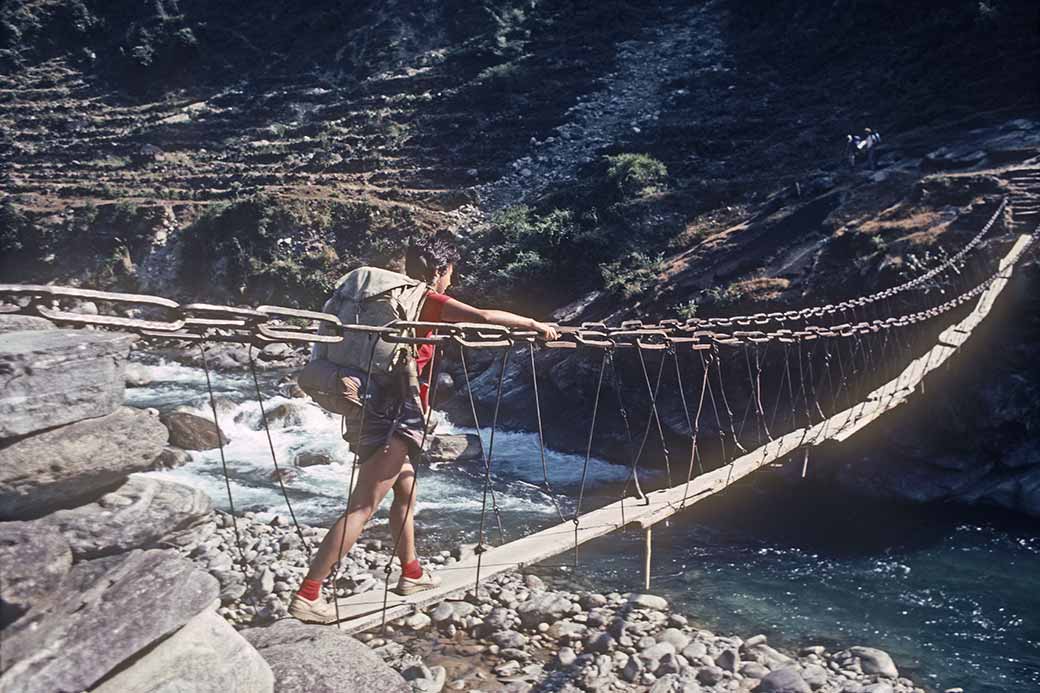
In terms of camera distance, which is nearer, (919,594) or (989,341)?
(919,594)

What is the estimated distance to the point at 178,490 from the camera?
3.40 m

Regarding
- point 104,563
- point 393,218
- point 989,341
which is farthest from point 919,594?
Answer: point 393,218

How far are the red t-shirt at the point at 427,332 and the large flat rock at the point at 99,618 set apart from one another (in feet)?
3.43

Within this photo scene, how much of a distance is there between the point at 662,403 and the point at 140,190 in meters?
20.1

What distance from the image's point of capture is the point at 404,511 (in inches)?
124

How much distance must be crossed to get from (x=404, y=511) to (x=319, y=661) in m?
0.78

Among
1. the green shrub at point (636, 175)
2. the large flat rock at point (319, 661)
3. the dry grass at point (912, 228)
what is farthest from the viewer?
the green shrub at point (636, 175)

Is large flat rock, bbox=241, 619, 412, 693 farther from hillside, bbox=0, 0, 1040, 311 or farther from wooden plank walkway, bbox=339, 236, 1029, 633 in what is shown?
hillside, bbox=0, 0, 1040, 311

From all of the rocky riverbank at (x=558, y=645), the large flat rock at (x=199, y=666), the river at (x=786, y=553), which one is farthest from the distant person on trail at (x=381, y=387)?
the river at (x=786, y=553)

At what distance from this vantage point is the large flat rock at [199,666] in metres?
2.06

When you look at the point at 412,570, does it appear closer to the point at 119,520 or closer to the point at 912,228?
the point at 119,520

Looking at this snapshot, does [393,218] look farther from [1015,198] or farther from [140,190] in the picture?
[1015,198]

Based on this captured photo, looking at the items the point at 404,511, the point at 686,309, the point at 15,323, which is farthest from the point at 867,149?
the point at 15,323

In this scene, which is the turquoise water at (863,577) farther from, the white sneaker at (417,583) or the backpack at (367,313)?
the backpack at (367,313)
